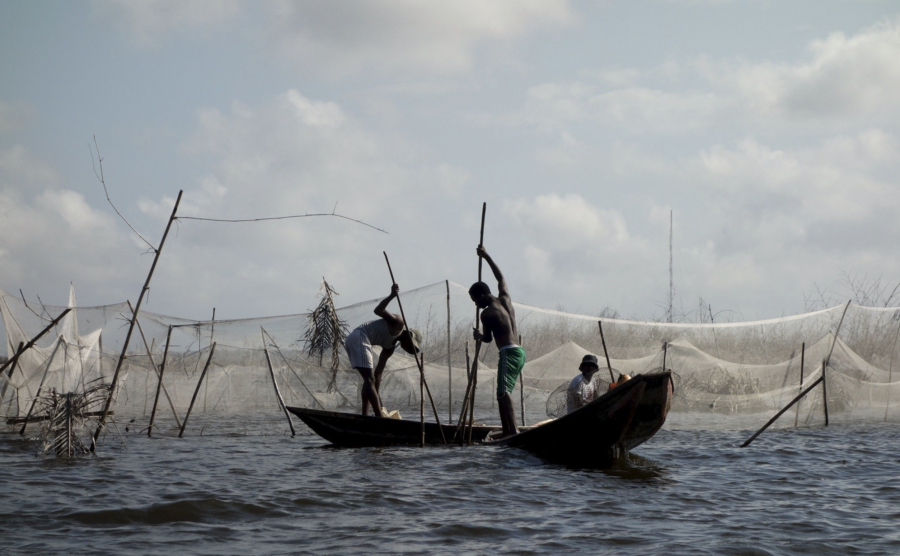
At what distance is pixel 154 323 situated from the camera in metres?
10.1

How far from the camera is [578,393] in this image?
782 centimetres

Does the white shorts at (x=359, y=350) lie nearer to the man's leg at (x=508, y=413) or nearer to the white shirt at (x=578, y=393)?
the man's leg at (x=508, y=413)

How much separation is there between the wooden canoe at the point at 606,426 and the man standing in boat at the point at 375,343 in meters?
1.87

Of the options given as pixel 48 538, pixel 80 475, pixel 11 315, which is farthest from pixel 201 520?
pixel 11 315

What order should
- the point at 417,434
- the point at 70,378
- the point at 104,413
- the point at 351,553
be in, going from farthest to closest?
Result: the point at 70,378 → the point at 417,434 → the point at 104,413 → the point at 351,553

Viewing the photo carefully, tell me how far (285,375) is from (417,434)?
3.86 m

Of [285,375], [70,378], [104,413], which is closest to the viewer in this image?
[104,413]

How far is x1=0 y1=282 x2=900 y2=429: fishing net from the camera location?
9773 millimetres

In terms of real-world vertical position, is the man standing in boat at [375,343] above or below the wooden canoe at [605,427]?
above

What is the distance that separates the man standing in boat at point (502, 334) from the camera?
7500mm

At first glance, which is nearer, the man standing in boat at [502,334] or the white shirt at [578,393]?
the man standing in boat at [502,334]

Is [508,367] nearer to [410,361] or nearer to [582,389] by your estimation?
[582,389]

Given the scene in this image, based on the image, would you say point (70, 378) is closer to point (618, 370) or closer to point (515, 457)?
point (515, 457)

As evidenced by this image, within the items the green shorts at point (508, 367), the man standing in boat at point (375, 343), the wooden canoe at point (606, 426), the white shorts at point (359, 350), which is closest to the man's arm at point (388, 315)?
the man standing in boat at point (375, 343)
